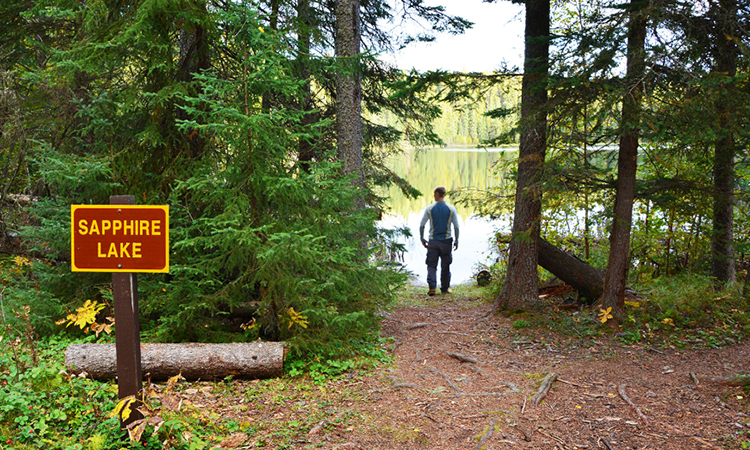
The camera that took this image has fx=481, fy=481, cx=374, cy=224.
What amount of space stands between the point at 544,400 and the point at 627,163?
11.3 ft

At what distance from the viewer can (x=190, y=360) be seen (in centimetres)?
491

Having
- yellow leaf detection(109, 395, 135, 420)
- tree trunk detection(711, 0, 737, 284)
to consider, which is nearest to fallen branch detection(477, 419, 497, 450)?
yellow leaf detection(109, 395, 135, 420)

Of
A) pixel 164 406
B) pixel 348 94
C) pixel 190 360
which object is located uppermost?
pixel 348 94

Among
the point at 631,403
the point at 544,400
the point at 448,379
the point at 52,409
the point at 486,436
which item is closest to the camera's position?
the point at 52,409

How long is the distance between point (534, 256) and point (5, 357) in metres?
6.84

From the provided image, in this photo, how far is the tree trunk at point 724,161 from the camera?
5488mm

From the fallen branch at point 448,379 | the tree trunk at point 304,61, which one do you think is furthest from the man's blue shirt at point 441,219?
the fallen branch at point 448,379

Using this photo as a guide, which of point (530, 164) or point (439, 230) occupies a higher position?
point (530, 164)

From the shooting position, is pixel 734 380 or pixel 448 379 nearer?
pixel 734 380

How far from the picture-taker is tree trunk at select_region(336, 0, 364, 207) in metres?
7.67

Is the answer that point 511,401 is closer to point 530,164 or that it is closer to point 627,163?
point 627,163

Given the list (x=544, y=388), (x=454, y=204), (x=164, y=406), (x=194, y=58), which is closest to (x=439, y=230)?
(x=454, y=204)

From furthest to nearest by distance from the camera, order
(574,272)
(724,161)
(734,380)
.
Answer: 1. (574,272)
2. (724,161)
3. (734,380)

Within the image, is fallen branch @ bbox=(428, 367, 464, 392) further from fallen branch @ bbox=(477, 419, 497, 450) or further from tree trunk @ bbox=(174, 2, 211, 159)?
tree trunk @ bbox=(174, 2, 211, 159)
